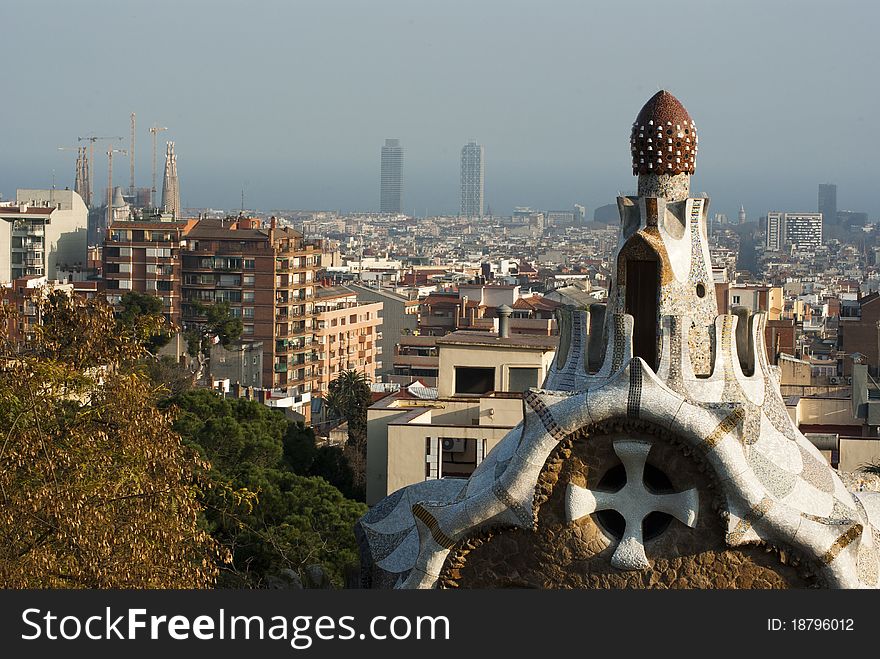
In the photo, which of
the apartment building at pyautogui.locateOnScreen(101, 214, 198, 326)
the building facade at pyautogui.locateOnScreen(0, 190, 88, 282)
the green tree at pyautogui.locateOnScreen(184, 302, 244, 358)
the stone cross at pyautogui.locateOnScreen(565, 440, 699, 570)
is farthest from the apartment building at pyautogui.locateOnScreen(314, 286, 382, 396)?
the stone cross at pyautogui.locateOnScreen(565, 440, 699, 570)

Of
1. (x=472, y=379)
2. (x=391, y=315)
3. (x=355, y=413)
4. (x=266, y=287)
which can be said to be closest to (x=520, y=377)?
(x=472, y=379)

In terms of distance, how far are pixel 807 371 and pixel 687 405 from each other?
21272 millimetres

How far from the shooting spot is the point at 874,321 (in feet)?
168

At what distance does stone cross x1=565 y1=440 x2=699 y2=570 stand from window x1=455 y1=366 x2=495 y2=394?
478 inches

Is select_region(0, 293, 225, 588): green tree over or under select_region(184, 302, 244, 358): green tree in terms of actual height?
over

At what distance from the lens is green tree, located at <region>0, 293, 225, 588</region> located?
1059cm

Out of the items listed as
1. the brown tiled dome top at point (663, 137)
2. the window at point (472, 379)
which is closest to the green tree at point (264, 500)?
the window at point (472, 379)

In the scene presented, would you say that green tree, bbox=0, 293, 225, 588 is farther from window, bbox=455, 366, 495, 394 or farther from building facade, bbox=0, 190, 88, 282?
building facade, bbox=0, 190, 88, 282

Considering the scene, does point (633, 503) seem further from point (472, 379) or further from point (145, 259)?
point (145, 259)

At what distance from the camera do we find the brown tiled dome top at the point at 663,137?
11.1m

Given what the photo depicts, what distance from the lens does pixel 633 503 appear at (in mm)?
10430

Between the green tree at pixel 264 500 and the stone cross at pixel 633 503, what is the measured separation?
8.20 feet

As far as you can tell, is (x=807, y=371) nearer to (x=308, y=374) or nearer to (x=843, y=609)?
(x=843, y=609)

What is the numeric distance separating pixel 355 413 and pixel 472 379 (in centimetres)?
1558
